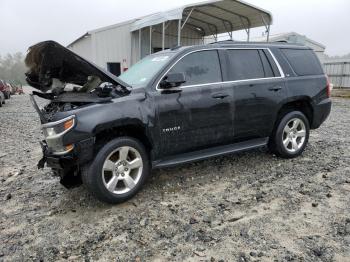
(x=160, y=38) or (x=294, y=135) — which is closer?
(x=294, y=135)

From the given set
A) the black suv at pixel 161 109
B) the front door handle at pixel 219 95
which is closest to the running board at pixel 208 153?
the black suv at pixel 161 109

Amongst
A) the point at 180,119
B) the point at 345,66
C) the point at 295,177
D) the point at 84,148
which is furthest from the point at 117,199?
the point at 345,66

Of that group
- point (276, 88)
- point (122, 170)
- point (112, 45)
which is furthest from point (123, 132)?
point (112, 45)

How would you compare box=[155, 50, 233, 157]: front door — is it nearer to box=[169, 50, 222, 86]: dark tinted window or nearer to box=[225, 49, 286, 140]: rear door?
box=[169, 50, 222, 86]: dark tinted window

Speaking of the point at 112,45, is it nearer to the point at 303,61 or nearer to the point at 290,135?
the point at 303,61

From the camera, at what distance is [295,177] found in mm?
4688

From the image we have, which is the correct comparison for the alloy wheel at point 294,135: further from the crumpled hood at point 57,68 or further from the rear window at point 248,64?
the crumpled hood at point 57,68

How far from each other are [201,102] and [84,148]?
166 cm

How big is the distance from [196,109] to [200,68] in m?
0.62

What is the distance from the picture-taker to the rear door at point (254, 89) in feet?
15.6

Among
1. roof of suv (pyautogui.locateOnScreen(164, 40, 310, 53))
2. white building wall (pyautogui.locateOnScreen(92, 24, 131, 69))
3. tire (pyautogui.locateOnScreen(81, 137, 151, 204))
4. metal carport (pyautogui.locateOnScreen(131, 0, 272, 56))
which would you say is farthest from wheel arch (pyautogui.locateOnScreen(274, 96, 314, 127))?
white building wall (pyautogui.locateOnScreen(92, 24, 131, 69))

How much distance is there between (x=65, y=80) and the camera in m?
4.23

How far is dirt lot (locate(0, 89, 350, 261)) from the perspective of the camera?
2994 mm

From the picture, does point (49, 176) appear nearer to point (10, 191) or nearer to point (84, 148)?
point (10, 191)
